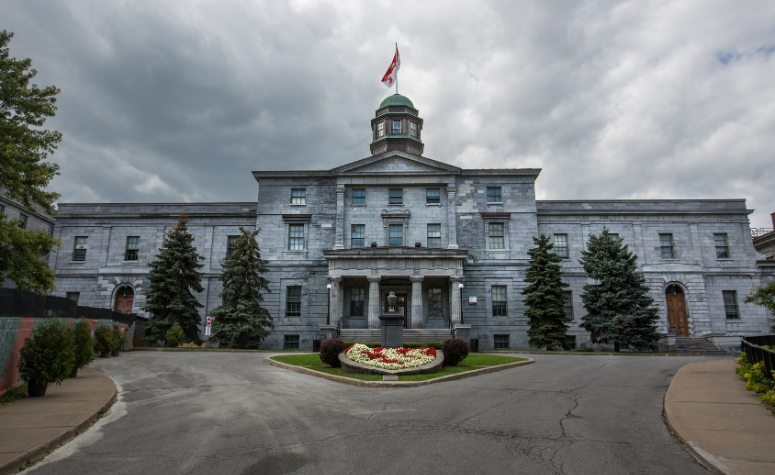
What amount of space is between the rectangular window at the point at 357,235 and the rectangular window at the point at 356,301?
11.0ft

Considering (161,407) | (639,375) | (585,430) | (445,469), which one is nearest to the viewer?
(445,469)

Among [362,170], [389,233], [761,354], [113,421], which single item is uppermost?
[362,170]

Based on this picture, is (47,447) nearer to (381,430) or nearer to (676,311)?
(381,430)

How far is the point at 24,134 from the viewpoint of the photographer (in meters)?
22.6

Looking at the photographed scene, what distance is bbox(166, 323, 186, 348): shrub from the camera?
93.1 ft

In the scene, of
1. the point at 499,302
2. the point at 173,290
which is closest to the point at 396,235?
the point at 499,302

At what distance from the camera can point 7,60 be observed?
76.1 feet

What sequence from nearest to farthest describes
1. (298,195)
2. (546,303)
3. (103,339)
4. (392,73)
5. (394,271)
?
1. (103,339)
2. (546,303)
3. (394,271)
4. (298,195)
5. (392,73)

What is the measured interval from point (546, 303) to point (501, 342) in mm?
5215

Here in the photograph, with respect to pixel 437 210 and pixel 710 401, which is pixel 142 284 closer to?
pixel 437 210

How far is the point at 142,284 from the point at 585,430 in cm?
3524

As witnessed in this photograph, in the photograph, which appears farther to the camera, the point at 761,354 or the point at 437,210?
the point at 437,210

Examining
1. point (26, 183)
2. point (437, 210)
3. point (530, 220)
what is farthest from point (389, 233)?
point (26, 183)

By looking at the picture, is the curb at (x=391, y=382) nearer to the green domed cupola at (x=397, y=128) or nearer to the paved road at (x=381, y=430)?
the paved road at (x=381, y=430)
